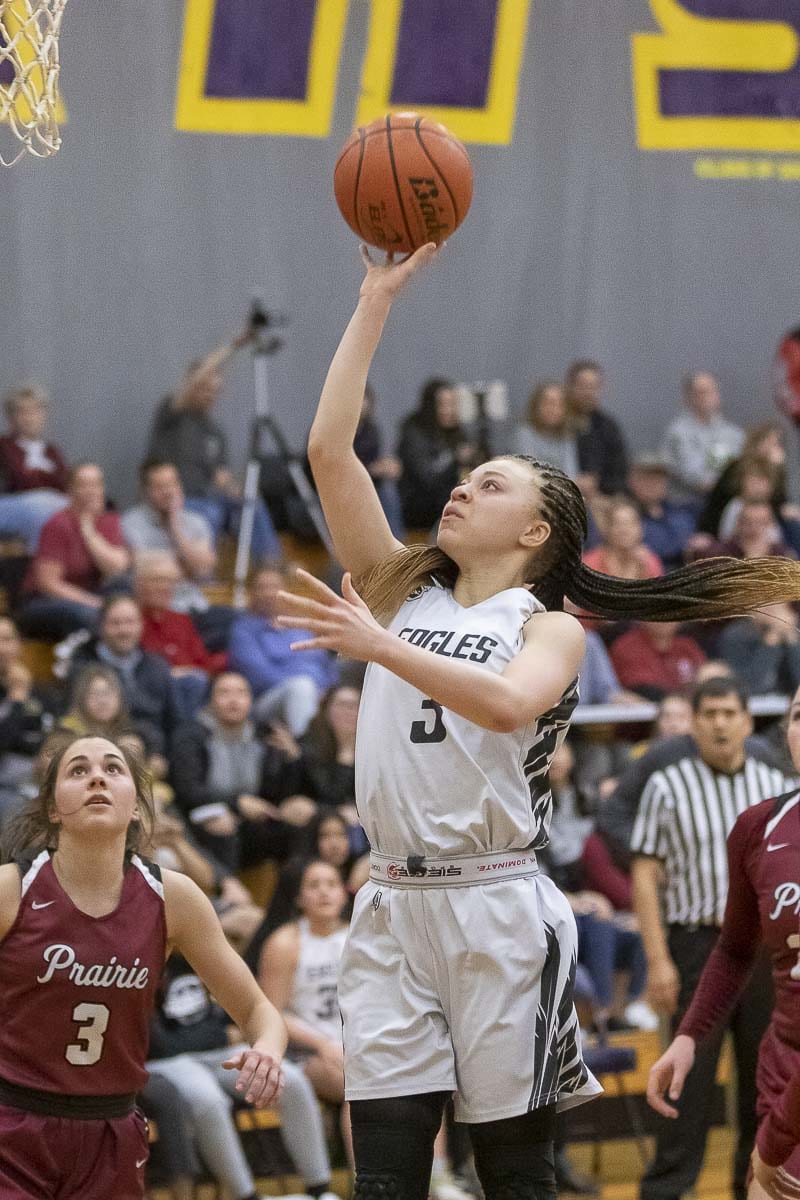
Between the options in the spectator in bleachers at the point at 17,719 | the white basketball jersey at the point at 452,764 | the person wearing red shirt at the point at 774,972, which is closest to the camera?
the white basketball jersey at the point at 452,764

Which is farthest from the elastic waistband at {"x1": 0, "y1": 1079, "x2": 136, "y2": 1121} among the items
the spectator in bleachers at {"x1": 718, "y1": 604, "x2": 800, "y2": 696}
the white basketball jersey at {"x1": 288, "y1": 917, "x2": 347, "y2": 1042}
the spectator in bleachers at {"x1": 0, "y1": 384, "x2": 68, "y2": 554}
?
the spectator in bleachers at {"x1": 718, "y1": 604, "x2": 800, "y2": 696}

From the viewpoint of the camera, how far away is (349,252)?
43.3ft

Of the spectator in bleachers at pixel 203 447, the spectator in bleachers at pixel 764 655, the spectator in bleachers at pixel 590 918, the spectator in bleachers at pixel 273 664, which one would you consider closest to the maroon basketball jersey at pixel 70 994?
A: the spectator in bleachers at pixel 590 918

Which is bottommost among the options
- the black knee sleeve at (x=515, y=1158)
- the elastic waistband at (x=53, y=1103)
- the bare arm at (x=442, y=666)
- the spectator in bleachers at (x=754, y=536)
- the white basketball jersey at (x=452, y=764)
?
the spectator in bleachers at (x=754, y=536)

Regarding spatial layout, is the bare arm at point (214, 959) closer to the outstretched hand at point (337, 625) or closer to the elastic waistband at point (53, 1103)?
the elastic waistband at point (53, 1103)

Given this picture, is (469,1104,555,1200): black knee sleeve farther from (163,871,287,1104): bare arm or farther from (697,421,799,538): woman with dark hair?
(697,421,799,538): woman with dark hair

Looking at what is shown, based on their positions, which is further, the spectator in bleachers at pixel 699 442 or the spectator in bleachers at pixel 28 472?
the spectator in bleachers at pixel 699 442

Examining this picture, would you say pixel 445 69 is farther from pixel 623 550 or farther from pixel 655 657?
pixel 655 657

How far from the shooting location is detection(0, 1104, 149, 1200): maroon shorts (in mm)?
3908

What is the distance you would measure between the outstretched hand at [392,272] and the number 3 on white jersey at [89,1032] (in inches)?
63.5

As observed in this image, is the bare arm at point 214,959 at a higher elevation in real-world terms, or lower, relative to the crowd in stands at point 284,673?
higher

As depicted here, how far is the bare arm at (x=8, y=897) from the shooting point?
4.04m

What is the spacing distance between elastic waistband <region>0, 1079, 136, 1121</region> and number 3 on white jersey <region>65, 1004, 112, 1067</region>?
8 cm

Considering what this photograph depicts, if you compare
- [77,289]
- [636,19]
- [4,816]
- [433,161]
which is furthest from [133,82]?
[433,161]
